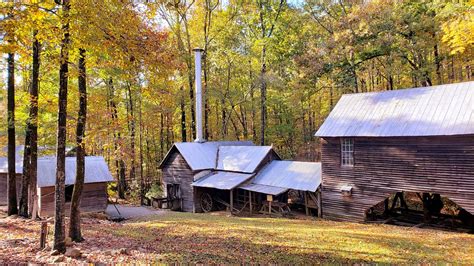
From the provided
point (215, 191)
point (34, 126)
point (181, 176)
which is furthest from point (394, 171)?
point (34, 126)

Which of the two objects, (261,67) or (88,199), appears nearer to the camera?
(88,199)

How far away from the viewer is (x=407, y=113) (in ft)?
55.2

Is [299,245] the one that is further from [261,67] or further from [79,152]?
[261,67]

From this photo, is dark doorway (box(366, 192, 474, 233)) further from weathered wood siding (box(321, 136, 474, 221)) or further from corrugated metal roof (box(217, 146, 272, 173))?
corrugated metal roof (box(217, 146, 272, 173))

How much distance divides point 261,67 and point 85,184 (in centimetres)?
1845

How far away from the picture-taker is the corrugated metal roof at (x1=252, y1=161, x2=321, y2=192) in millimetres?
19578

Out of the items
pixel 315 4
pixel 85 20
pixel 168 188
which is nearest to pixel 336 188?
pixel 168 188

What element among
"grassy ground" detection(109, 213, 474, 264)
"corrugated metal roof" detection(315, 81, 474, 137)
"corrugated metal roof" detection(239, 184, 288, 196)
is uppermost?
"corrugated metal roof" detection(315, 81, 474, 137)

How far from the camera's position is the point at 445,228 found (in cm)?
1579

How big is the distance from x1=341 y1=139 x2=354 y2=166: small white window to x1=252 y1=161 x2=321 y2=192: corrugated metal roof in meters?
2.02

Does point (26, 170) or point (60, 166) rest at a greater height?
point (60, 166)

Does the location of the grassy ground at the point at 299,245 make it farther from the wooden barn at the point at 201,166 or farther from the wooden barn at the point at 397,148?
the wooden barn at the point at 201,166

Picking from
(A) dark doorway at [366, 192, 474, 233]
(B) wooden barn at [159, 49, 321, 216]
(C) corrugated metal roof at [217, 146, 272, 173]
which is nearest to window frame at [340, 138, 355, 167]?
(B) wooden barn at [159, 49, 321, 216]

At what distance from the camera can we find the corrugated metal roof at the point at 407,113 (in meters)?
14.9
